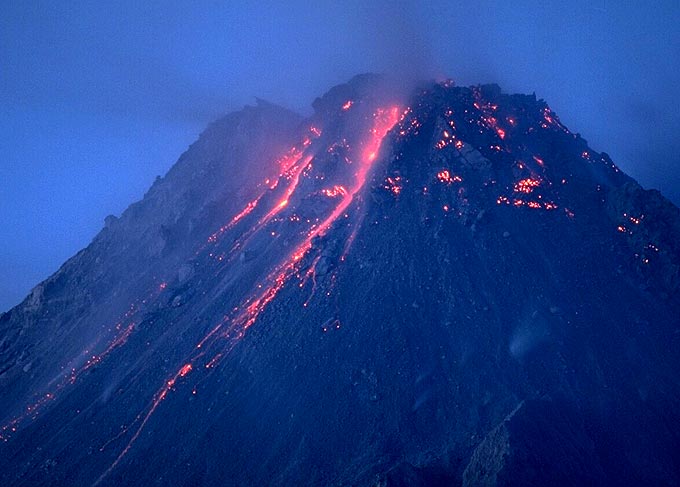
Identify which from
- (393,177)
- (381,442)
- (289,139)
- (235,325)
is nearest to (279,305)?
(235,325)

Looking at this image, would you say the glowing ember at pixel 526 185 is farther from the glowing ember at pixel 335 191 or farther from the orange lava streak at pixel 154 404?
the orange lava streak at pixel 154 404

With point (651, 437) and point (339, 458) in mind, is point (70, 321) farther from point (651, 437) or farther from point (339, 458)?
point (651, 437)

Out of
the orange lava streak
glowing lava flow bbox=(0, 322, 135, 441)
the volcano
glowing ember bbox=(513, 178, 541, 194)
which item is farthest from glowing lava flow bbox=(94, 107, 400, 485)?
glowing ember bbox=(513, 178, 541, 194)

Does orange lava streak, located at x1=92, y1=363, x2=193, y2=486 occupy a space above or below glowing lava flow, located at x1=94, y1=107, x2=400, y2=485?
below

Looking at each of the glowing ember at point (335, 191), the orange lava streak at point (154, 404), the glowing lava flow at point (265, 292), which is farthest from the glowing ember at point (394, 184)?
the orange lava streak at point (154, 404)

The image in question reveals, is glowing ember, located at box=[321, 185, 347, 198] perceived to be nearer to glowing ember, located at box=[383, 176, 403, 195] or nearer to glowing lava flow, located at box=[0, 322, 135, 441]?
glowing ember, located at box=[383, 176, 403, 195]

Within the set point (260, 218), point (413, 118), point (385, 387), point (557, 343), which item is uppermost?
point (413, 118)
